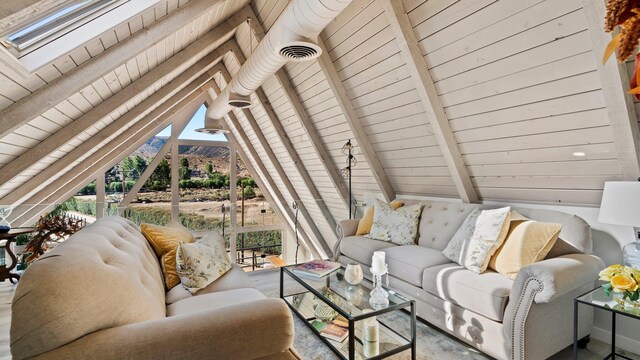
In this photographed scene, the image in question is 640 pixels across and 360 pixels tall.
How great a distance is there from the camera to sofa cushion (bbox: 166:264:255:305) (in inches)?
74.6

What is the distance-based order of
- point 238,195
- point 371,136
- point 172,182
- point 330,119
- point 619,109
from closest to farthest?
point 619,109 → point 371,136 → point 330,119 → point 172,182 → point 238,195

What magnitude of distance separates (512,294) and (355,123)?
7.31ft

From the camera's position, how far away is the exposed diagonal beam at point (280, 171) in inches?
206

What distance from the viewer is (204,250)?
2.16 meters

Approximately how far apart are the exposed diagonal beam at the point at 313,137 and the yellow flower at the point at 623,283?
3.16 meters

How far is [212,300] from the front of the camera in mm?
1773

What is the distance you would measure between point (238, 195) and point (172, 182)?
1.25 meters

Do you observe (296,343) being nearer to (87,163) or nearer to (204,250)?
(204,250)

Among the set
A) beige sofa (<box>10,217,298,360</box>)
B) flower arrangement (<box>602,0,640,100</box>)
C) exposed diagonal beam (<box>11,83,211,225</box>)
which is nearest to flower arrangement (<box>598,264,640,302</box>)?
flower arrangement (<box>602,0,640,100</box>)

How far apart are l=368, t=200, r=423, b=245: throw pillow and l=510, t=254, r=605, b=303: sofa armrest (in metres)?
1.34

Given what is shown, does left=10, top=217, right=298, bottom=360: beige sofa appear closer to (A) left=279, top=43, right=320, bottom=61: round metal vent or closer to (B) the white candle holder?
(B) the white candle holder

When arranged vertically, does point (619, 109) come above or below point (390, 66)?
below

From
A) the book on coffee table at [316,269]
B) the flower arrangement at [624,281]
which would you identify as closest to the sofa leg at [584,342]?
the flower arrangement at [624,281]

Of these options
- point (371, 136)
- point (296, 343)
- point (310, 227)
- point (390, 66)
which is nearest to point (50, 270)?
point (296, 343)
